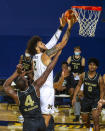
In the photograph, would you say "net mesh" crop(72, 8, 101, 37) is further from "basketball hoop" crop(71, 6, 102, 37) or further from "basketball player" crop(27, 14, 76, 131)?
"basketball player" crop(27, 14, 76, 131)

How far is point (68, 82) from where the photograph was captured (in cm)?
1054

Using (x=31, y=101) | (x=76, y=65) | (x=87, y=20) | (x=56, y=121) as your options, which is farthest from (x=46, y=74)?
(x=87, y=20)

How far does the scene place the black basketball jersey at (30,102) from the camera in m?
5.07

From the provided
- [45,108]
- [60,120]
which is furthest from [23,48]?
[45,108]

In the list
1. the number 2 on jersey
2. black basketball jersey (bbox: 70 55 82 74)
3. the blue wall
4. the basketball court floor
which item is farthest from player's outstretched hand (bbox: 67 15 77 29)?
the blue wall

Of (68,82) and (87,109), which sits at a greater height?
(68,82)

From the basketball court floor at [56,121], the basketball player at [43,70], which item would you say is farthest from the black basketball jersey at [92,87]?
the basketball player at [43,70]

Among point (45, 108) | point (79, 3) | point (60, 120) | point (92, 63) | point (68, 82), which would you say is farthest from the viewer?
point (79, 3)

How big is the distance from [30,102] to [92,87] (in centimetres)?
263

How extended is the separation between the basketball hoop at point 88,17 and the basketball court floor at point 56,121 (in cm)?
259

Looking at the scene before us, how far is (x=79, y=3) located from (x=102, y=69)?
7.89ft

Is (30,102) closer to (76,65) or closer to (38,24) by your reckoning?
(76,65)

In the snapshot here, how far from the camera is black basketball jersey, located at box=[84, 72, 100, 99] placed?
7418 mm

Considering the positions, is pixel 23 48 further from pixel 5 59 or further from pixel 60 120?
pixel 60 120
